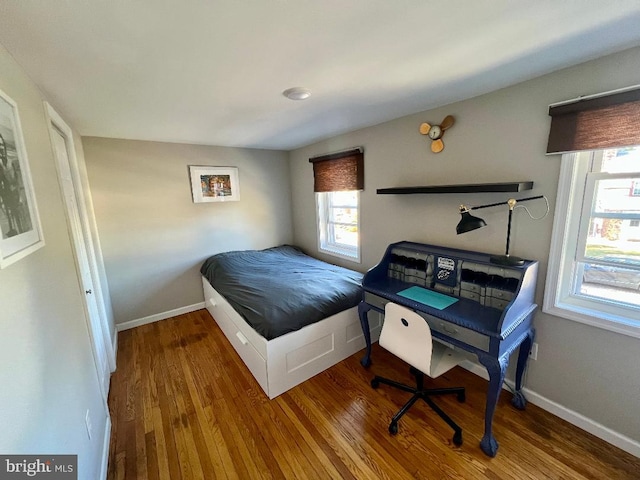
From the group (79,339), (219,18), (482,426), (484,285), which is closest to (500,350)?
(484,285)

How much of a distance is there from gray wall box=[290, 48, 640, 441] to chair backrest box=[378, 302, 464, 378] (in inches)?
27.1

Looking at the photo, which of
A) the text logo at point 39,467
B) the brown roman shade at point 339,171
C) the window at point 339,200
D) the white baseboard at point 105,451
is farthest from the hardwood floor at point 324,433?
the brown roman shade at point 339,171

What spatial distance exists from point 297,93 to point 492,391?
7.19 ft

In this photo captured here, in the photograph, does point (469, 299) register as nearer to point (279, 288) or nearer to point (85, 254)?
point (279, 288)

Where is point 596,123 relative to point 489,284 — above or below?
above

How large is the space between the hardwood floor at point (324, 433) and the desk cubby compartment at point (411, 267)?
80cm

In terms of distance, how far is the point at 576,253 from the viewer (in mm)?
1636

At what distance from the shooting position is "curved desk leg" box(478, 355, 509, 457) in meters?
1.46

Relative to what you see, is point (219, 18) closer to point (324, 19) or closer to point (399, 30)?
point (324, 19)

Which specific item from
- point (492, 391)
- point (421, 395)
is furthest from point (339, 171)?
point (492, 391)

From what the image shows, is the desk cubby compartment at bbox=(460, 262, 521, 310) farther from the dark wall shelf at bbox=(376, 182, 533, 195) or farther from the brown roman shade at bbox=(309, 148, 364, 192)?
the brown roman shade at bbox=(309, 148, 364, 192)

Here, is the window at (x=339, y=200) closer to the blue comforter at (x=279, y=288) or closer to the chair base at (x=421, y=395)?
the blue comforter at (x=279, y=288)

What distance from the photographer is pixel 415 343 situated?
63.6 inches

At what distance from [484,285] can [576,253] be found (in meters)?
0.56
